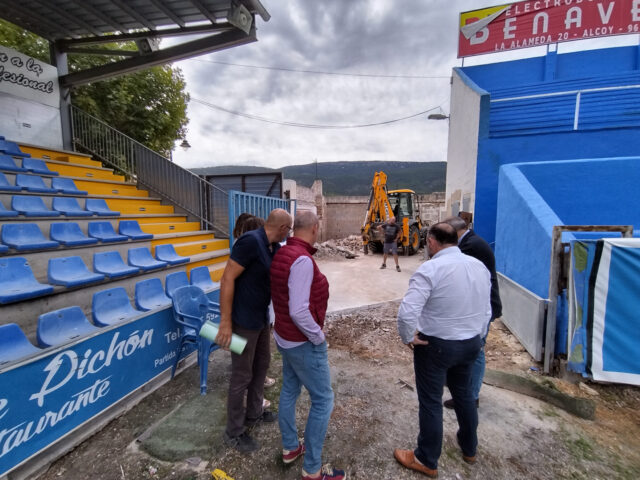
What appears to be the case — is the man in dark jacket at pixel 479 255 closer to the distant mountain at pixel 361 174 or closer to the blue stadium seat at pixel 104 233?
the blue stadium seat at pixel 104 233

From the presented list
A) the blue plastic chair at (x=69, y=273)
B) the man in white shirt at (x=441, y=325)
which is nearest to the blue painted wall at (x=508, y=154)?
the man in white shirt at (x=441, y=325)

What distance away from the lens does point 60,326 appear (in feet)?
8.76

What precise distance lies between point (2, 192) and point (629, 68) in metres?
17.6

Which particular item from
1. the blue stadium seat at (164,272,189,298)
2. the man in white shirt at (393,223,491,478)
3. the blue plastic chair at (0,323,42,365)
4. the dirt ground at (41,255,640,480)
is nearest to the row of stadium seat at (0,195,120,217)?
the blue stadium seat at (164,272,189,298)

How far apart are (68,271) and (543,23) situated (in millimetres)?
15314

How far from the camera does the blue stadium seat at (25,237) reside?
348 centimetres

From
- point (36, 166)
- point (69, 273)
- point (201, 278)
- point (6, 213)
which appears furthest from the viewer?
point (36, 166)

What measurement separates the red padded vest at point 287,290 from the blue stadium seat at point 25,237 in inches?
140

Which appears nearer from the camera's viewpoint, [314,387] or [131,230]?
[314,387]

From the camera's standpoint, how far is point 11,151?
5594mm

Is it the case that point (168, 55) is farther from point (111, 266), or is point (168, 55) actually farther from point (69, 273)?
point (69, 273)

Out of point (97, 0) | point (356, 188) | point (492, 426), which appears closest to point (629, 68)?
point (492, 426)

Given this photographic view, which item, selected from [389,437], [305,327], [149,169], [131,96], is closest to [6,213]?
[149,169]

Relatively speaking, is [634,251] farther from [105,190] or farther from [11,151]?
[11,151]
